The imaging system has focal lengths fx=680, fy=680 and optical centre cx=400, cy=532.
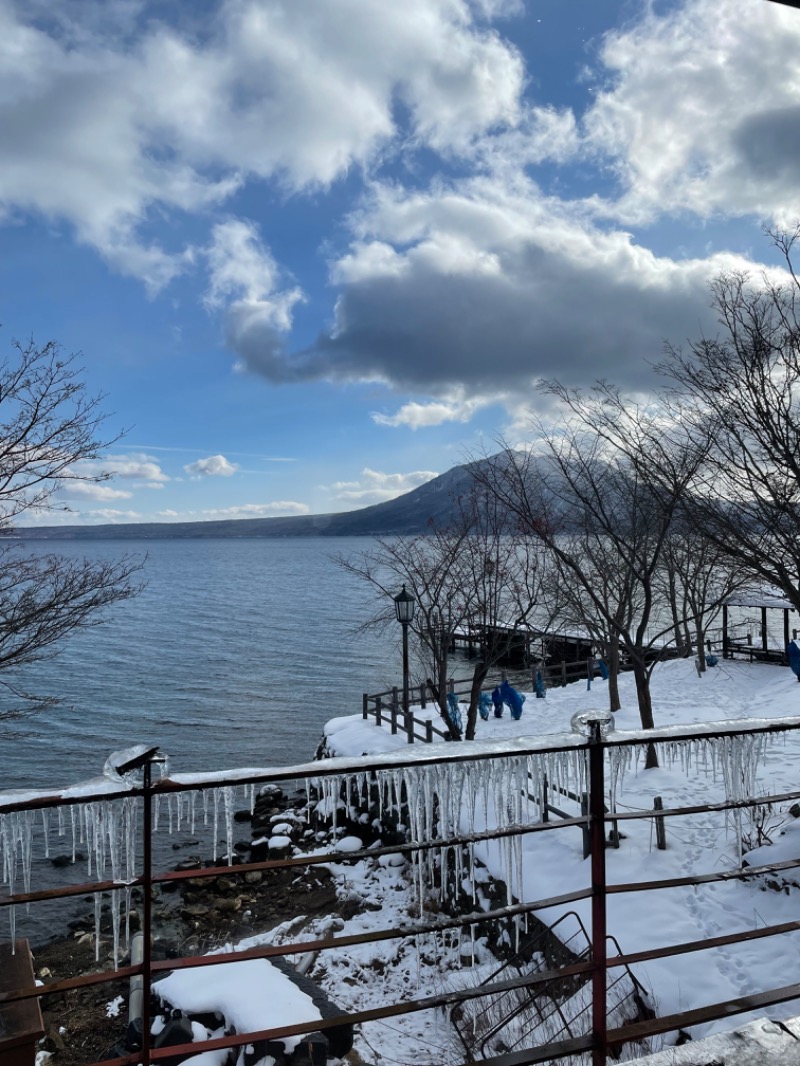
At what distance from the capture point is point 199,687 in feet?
113

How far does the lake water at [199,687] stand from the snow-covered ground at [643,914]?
23.0 feet

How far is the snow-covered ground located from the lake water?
7.01 meters

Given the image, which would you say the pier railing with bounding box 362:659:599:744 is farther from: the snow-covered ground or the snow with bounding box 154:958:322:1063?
the snow with bounding box 154:958:322:1063

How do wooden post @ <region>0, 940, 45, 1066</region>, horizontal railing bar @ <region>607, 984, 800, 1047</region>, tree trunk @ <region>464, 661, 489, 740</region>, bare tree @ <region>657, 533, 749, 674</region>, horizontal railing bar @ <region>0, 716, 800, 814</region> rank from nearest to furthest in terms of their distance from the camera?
horizontal railing bar @ <region>0, 716, 800, 814</region>, horizontal railing bar @ <region>607, 984, 800, 1047</region>, wooden post @ <region>0, 940, 45, 1066</region>, bare tree @ <region>657, 533, 749, 674</region>, tree trunk @ <region>464, 661, 489, 740</region>

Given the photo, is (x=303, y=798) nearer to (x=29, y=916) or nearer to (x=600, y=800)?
(x=29, y=916)

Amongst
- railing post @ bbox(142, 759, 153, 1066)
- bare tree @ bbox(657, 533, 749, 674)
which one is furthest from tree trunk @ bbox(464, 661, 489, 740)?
railing post @ bbox(142, 759, 153, 1066)

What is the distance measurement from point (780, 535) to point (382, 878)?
8761 millimetres

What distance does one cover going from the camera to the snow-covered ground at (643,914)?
6230 millimetres

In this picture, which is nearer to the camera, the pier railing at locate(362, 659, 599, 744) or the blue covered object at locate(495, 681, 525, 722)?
the pier railing at locate(362, 659, 599, 744)

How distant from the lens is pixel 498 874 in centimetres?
967

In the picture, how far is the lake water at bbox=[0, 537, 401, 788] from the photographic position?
78.2 ft

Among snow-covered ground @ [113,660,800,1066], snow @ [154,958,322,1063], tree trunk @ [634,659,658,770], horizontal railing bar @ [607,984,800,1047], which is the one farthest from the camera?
tree trunk @ [634,659,658,770]

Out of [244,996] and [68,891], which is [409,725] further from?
[68,891]

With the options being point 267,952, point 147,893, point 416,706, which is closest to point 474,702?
point 416,706
